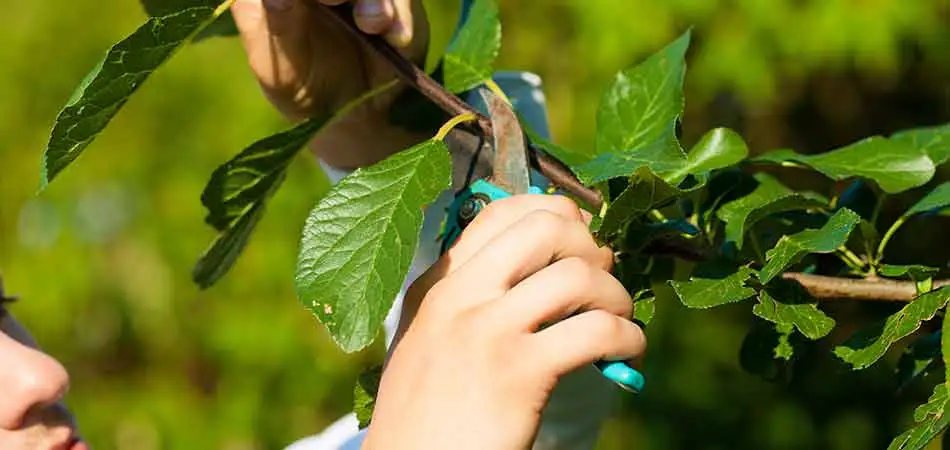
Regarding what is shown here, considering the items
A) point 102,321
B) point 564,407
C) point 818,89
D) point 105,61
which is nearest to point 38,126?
point 102,321

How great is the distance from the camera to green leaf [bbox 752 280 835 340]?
0.75m

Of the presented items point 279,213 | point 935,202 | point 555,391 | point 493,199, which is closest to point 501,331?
point 493,199

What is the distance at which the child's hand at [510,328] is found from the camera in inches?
29.4

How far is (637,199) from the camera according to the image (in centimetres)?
74

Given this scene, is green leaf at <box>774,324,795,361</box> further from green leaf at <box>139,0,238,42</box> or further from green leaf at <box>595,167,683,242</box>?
A: green leaf at <box>139,0,238,42</box>

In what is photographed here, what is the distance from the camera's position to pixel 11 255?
107 inches

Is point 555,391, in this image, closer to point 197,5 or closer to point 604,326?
point 604,326

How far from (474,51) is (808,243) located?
31cm

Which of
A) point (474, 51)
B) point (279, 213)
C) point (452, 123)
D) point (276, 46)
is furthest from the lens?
point (279, 213)

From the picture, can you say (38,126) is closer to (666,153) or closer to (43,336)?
(43,336)

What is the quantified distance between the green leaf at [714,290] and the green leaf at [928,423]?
12 centimetres

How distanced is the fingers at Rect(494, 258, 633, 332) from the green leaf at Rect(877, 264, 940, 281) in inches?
7.9

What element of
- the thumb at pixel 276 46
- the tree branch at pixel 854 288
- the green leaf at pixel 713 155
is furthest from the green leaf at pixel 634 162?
the thumb at pixel 276 46

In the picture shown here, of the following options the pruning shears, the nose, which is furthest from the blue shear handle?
the nose
